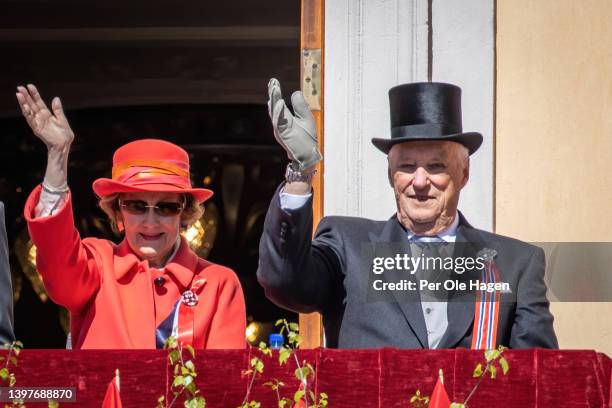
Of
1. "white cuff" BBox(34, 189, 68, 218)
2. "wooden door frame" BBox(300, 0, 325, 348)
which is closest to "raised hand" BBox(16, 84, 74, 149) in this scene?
"white cuff" BBox(34, 189, 68, 218)

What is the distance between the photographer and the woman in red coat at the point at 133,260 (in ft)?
12.4

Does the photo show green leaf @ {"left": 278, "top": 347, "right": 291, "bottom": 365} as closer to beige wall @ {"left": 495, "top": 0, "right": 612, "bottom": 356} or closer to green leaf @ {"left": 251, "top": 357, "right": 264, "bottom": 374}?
green leaf @ {"left": 251, "top": 357, "right": 264, "bottom": 374}

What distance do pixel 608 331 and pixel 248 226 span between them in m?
2.81

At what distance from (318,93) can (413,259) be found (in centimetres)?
136

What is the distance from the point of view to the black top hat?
429 centimetres

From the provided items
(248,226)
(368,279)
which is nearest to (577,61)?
(368,279)

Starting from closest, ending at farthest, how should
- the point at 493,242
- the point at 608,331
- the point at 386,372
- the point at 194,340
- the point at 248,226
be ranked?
the point at 386,372, the point at 194,340, the point at 493,242, the point at 608,331, the point at 248,226

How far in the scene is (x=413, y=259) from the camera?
4184mm

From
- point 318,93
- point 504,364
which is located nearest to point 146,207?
point 504,364

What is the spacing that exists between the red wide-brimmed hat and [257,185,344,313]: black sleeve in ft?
1.15

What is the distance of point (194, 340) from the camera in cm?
396

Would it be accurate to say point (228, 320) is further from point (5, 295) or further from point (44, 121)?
point (44, 121)

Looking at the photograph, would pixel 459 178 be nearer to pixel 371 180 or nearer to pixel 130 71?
pixel 371 180

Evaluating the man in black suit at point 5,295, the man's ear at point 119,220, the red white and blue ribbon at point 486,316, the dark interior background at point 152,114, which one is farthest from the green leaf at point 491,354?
the dark interior background at point 152,114
